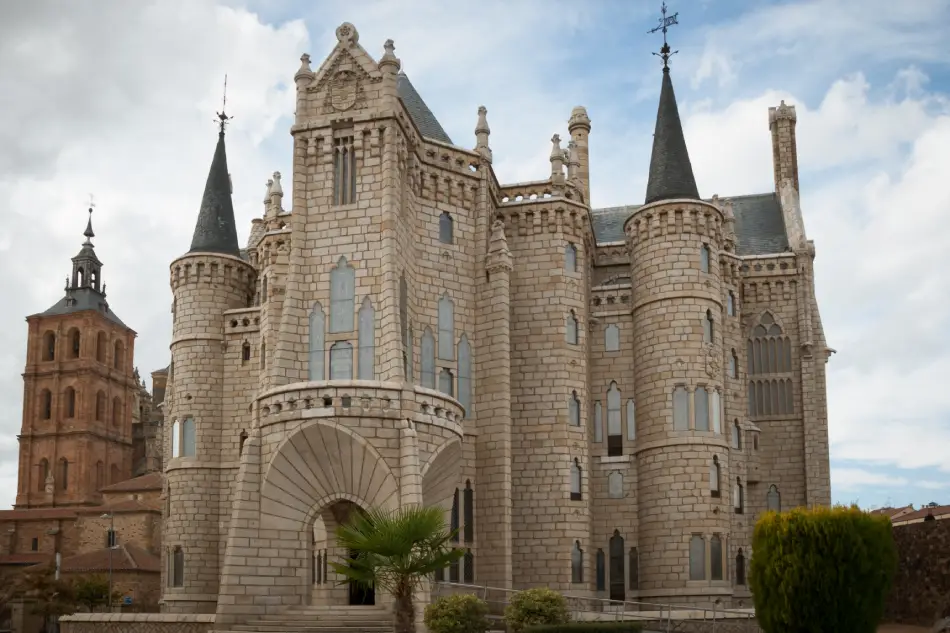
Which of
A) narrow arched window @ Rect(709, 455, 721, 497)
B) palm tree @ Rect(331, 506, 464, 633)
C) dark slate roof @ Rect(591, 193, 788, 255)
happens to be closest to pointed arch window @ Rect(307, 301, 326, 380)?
palm tree @ Rect(331, 506, 464, 633)

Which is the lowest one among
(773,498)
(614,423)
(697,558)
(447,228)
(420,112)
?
(697,558)

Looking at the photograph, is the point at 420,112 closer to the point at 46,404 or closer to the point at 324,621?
the point at 324,621

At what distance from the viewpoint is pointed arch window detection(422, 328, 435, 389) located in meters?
34.8

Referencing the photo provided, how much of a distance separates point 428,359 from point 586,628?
40.3 ft

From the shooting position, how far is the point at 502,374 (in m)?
36.0

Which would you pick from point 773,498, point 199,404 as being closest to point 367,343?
point 199,404

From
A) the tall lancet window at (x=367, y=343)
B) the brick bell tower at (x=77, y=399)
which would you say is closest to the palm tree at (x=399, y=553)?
the tall lancet window at (x=367, y=343)

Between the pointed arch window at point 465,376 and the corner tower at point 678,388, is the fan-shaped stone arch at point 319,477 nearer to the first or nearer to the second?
the pointed arch window at point 465,376

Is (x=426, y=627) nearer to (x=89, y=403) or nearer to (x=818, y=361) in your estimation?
(x=818, y=361)

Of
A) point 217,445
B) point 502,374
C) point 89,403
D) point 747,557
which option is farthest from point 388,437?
point 89,403

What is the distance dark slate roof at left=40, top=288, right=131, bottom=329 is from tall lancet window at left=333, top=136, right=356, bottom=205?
59463 mm

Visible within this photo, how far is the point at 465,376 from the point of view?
36219 mm

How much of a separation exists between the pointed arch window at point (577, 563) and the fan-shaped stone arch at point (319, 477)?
33.5 feet

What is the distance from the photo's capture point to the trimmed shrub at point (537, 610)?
2680 cm
